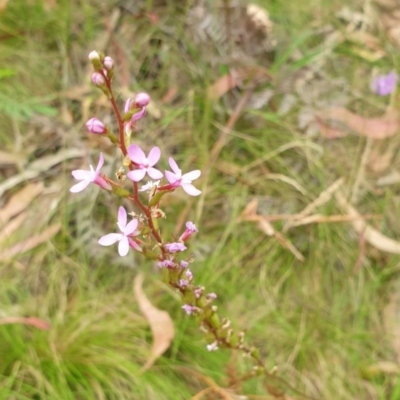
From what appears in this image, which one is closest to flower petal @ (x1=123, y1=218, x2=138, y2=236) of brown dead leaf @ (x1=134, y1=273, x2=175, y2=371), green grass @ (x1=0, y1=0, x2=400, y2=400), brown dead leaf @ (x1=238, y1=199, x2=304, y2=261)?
green grass @ (x1=0, y1=0, x2=400, y2=400)

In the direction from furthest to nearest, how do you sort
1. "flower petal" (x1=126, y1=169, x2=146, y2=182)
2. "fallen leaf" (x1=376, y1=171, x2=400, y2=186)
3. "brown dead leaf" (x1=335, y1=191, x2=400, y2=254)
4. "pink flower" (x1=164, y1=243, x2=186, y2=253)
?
"fallen leaf" (x1=376, y1=171, x2=400, y2=186)
"brown dead leaf" (x1=335, y1=191, x2=400, y2=254)
"pink flower" (x1=164, y1=243, x2=186, y2=253)
"flower petal" (x1=126, y1=169, x2=146, y2=182)

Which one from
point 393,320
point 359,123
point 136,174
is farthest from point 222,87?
point 136,174

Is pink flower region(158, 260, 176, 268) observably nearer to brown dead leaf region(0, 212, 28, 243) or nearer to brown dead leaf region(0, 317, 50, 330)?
brown dead leaf region(0, 317, 50, 330)

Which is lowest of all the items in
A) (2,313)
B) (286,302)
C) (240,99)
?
(2,313)

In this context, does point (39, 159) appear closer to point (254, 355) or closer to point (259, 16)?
point (259, 16)

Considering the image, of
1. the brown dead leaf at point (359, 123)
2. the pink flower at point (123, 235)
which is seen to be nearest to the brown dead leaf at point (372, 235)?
the brown dead leaf at point (359, 123)

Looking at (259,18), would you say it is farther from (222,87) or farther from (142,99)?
(142,99)

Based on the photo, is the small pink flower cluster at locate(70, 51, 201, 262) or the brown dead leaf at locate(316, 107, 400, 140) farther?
the brown dead leaf at locate(316, 107, 400, 140)

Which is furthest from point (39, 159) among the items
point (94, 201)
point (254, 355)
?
point (254, 355)
